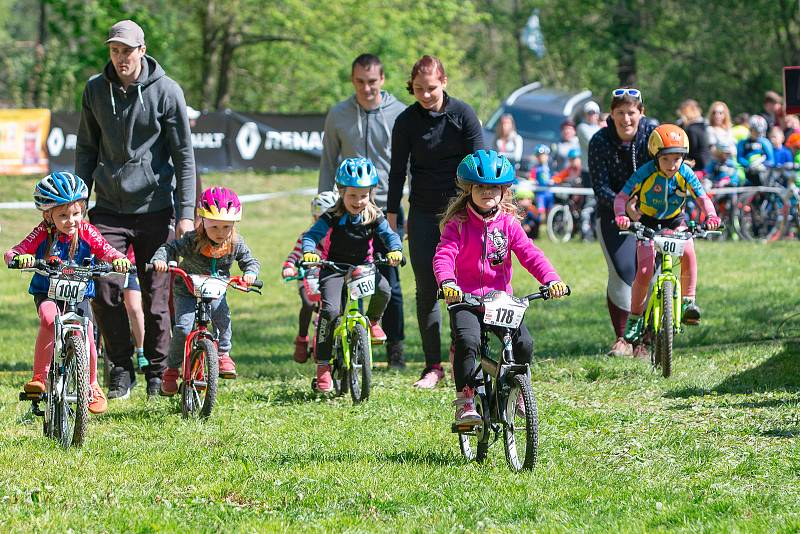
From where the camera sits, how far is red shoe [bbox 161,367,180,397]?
352 inches

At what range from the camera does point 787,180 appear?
2058cm

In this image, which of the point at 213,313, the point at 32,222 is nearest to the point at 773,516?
the point at 213,313

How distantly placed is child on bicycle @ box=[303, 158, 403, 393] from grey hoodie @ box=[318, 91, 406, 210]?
0.97 m

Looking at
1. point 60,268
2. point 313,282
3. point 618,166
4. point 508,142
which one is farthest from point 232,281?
point 508,142

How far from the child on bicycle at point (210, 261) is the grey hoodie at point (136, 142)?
0.48m

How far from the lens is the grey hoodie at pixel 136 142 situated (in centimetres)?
911

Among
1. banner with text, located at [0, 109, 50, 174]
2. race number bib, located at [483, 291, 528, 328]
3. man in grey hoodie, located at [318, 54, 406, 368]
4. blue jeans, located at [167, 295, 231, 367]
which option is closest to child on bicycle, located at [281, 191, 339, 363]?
man in grey hoodie, located at [318, 54, 406, 368]

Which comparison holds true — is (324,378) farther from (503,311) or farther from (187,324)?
(503,311)

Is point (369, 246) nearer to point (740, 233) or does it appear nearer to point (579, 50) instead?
point (740, 233)

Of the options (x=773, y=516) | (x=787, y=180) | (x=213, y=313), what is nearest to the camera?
(x=773, y=516)

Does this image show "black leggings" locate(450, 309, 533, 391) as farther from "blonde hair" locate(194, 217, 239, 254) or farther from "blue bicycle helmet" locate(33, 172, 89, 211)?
"blue bicycle helmet" locate(33, 172, 89, 211)

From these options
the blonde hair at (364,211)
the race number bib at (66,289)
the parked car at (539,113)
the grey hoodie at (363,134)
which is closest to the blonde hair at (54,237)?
the race number bib at (66,289)

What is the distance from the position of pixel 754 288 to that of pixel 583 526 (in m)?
10.00

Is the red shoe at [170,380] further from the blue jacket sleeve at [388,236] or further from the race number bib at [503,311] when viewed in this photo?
the race number bib at [503,311]
